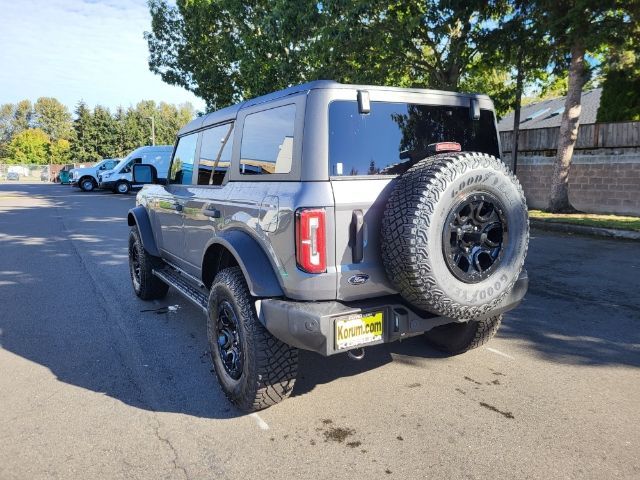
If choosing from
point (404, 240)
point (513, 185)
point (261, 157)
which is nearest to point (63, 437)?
point (261, 157)

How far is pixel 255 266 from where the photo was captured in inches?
114

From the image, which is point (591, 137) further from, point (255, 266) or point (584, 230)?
point (255, 266)

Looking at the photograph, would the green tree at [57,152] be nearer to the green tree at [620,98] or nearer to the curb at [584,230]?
the green tree at [620,98]


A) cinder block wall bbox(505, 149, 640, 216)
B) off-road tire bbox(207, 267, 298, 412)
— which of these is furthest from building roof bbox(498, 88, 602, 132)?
off-road tire bbox(207, 267, 298, 412)

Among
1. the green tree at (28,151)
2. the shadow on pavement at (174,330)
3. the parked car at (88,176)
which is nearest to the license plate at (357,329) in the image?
the shadow on pavement at (174,330)

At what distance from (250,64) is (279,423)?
2005 cm

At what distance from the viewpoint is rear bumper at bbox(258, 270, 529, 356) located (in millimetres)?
2645

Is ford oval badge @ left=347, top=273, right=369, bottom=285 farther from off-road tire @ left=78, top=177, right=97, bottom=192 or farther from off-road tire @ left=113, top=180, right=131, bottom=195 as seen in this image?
off-road tire @ left=78, top=177, right=97, bottom=192

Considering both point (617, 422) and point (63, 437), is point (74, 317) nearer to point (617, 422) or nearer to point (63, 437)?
point (63, 437)

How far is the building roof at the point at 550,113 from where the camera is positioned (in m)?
22.9

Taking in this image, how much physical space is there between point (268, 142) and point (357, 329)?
4.44 ft

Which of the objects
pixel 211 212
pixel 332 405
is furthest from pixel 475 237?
pixel 211 212

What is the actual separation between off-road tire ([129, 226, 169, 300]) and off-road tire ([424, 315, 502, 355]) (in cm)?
317

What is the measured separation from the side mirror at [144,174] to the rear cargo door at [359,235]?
10.9ft
